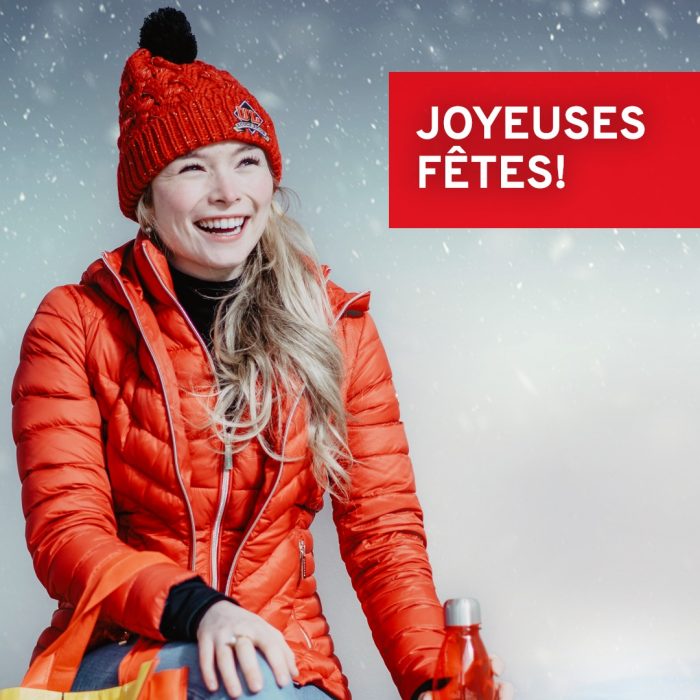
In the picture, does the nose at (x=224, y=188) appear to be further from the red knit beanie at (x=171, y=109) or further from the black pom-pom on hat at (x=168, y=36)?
the black pom-pom on hat at (x=168, y=36)

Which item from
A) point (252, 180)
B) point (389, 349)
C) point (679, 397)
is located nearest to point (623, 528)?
point (679, 397)

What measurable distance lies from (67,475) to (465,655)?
61 cm

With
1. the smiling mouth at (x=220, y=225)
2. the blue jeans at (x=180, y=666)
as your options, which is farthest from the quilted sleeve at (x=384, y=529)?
the smiling mouth at (x=220, y=225)

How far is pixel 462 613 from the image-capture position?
1299 mm

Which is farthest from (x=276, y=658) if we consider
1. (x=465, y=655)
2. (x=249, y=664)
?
(x=465, y=655)

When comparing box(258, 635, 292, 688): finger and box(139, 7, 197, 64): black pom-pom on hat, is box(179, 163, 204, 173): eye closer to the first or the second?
box(139, 7, 197, 64): black pom-pom on hat

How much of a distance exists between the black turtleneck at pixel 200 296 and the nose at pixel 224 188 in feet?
0.43

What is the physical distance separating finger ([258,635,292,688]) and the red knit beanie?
31.6 inches

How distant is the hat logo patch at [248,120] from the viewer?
6.04 feet

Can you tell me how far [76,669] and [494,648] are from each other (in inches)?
52.6

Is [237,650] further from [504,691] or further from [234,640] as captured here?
[504,691]

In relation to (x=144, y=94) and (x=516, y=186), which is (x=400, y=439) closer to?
(x=144, y=94)

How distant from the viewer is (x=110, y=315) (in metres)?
1.77

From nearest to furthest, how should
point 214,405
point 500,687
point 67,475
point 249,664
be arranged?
point 249,664 < point 500,687 < point 67,475 < point 214,405
